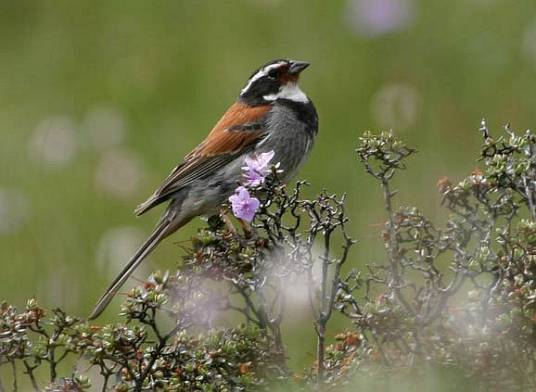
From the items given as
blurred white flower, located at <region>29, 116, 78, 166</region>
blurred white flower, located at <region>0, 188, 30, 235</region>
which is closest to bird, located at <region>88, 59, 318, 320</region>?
blurred white flower, located at <region>0, 188, 30, 235</region>

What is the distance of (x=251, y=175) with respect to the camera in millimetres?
4180

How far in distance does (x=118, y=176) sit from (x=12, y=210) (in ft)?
2.19

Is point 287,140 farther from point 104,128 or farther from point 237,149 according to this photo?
point 104,128

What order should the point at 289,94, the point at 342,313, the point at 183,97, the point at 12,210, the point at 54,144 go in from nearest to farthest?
the point at 342,313, the point at 289,94, the point at 12,210, the point at 54,144, the point at 183,97

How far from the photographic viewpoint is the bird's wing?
698 cm

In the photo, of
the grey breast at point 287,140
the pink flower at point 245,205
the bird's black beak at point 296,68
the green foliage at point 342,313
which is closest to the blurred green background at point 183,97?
the grey breast at point 287,140

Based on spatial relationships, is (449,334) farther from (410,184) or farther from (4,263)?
(4,263)

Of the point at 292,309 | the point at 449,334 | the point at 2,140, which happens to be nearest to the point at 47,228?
the point at 2,140

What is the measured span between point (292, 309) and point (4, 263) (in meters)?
2.52

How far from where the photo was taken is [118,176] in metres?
8.73

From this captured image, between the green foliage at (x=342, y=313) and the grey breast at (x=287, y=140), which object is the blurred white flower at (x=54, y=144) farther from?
the green foliage at (x=342, y=313)

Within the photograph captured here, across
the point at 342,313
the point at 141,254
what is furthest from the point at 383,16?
the point at 342,313

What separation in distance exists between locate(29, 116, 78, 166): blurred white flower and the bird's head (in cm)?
208

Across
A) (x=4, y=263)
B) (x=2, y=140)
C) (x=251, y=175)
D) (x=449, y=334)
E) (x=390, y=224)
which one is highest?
(x=2, y=140)
